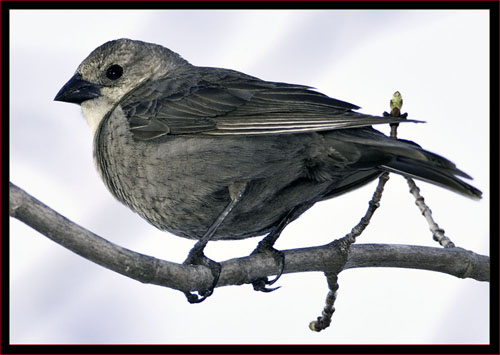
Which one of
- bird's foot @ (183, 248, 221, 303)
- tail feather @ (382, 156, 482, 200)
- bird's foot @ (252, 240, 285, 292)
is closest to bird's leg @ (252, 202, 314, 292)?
bird's foot @ (252, 240, 285, 292)

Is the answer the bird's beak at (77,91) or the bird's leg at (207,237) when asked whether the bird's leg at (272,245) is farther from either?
the bird's beak at (77,91)

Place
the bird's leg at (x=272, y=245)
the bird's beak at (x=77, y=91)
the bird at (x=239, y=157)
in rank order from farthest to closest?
the bird's beak at (x=77, y=91)
the bird's leg at (x=272, y=245)
the bird at (x=239, y=157)

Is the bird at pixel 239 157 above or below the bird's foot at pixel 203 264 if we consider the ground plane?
above

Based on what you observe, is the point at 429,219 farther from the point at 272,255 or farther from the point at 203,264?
the point at 203,264

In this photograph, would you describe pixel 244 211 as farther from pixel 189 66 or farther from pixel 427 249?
pixel 189 66

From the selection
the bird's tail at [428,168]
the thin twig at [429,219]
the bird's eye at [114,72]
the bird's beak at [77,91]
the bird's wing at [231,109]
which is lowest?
the thin twig at [429,219]

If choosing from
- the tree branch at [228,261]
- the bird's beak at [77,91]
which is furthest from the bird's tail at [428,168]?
the bird's beak at [77,91]

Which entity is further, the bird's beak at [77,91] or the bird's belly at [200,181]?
the bird's beak at [77,91]

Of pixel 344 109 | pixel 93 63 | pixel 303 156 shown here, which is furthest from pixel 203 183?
pixel 93 63
